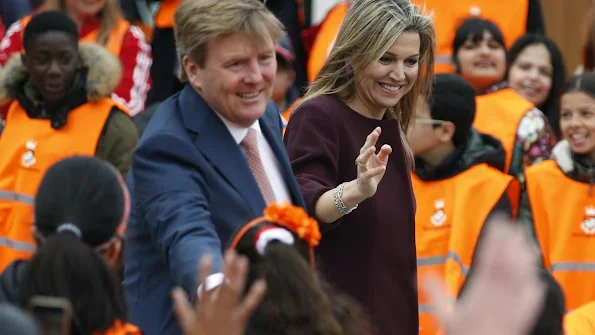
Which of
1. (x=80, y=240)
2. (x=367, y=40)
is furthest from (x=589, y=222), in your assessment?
(x=80, y=240)

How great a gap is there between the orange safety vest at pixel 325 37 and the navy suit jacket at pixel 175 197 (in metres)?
4.42

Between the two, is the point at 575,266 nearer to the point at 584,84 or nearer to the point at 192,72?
the point at 584,84

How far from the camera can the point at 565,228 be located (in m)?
6.45

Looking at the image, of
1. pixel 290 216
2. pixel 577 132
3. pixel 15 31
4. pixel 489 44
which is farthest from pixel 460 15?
pixel 290 216

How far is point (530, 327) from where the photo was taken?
123 inches

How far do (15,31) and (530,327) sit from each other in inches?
200

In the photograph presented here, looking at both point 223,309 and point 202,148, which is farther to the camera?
point 202,148

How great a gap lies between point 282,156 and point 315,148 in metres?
0.27

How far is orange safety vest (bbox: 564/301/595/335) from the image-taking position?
4.73 metres

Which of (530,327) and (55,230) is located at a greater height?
(55,230)

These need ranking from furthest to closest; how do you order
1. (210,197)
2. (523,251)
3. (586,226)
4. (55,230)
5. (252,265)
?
(586,226) < (210,197) < (55,230) < (252,265) < (523,251)

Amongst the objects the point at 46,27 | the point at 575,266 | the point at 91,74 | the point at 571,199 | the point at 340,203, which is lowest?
the point at 575,266

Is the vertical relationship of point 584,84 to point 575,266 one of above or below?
above

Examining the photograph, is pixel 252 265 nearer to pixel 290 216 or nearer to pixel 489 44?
pixel 290 216
